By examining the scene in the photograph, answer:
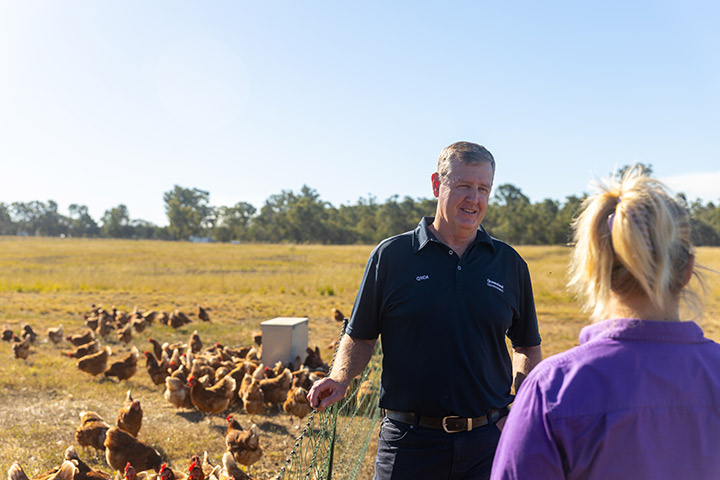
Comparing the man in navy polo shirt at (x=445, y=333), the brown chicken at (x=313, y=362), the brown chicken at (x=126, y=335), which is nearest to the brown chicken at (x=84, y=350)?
the brown chicken at (x=126, y=335)

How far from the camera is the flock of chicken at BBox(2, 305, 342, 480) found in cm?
395

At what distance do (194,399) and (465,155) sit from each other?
17.8 feet

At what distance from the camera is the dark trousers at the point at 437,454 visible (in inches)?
94.0

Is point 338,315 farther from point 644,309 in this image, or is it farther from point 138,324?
point 644,309

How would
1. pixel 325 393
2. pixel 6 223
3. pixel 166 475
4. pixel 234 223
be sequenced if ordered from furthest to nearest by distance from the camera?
pixel 6 223, pixel 234 223, pixel 166 475, pixel 325 393

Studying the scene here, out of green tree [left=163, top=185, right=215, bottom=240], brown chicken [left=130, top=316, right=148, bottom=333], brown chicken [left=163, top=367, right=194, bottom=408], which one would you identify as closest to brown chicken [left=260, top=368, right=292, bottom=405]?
brown chicken [left=163, top=367, right=194, bottom=408]

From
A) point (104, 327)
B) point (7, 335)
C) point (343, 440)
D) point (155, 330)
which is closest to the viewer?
point (343, 440)

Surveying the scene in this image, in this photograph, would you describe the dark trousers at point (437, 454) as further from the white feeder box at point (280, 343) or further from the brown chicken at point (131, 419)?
the white feeder box at point (280, 343)

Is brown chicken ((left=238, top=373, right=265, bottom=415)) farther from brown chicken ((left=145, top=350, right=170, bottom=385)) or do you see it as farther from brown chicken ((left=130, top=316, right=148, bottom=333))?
brown chicken ((left=130, top=316, right=148, bottom=333))

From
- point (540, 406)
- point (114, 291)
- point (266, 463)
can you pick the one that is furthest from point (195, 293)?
point (540, 406)

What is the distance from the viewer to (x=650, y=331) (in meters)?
1.20

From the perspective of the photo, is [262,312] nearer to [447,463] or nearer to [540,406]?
[447,463]

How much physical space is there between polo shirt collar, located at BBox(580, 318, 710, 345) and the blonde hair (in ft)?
0.18

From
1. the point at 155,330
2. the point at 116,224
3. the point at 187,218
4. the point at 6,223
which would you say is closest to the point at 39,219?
the point at 6,223
